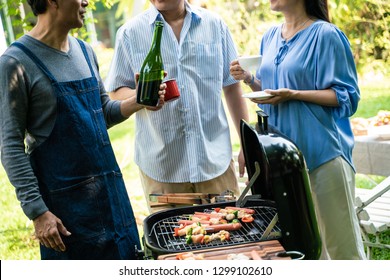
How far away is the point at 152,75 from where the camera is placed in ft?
8.54

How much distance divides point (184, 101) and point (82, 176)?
2.58ft

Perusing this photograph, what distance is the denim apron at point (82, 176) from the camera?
2275 millimetres

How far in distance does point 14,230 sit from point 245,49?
435 centimetres

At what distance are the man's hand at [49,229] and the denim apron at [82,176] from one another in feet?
0.26

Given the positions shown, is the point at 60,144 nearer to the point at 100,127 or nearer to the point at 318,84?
the point at 100,127

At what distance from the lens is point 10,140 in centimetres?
218

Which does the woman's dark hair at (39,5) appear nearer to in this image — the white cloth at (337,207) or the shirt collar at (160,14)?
the shirt collar at (160,14)

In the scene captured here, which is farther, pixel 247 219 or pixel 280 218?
pixel 247 219

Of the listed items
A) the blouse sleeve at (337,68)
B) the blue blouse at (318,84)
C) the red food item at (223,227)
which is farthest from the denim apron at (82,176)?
the blouse sleeve at (337,68)

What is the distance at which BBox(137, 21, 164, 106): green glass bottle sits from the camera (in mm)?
2414

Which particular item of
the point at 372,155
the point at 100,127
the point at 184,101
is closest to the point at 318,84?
the point at 184,101

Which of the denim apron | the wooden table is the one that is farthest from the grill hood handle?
the wooden table

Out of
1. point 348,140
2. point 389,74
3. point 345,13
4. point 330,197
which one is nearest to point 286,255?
point 330,197

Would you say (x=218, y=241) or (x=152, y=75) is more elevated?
(x=152, y=75)
